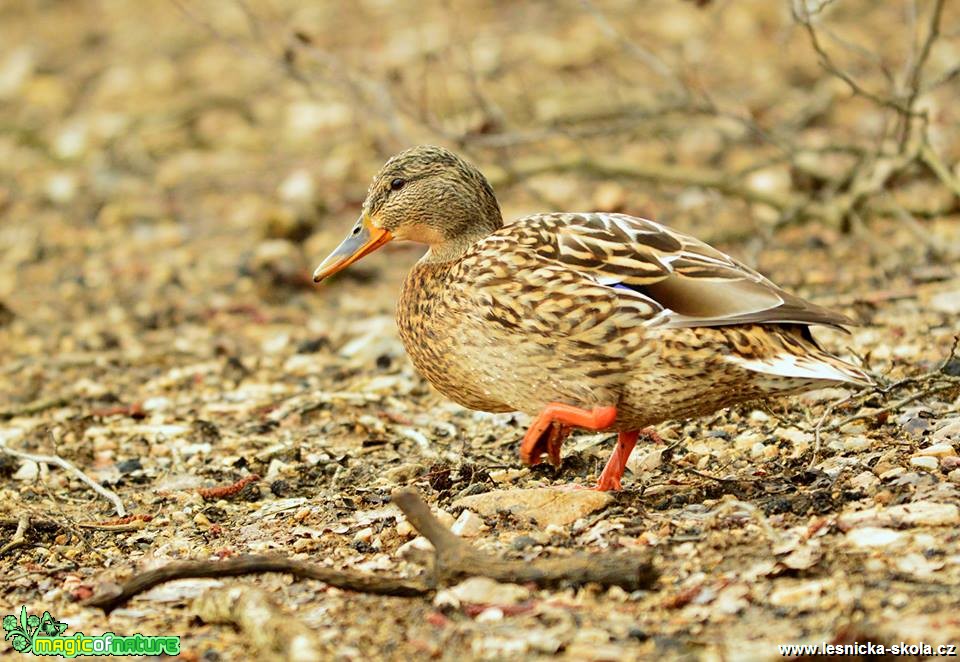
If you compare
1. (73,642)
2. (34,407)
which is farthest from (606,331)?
(34,407)

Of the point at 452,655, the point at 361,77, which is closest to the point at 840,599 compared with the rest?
the point at 452,655

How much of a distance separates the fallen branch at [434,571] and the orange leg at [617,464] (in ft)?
3.16

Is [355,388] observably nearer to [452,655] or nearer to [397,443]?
[397,443]

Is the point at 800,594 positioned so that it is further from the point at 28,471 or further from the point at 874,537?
the point at 28,471

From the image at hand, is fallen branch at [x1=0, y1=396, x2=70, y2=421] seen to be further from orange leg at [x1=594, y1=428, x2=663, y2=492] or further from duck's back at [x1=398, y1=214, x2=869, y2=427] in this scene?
orange leg at [x1=594, y1=428, x2=663, y2=492]

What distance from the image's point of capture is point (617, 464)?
16.4 ft

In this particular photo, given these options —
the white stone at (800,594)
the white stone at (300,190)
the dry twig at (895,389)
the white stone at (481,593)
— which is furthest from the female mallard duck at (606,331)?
the white stone at (300,190)

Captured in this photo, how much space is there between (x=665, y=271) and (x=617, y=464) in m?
0.76

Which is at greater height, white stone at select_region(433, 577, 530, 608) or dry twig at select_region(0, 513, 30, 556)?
white stone at select_region(433, 577, 530, 608)

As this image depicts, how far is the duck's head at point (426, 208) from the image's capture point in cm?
551

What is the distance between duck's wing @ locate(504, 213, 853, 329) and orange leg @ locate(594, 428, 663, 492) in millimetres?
657

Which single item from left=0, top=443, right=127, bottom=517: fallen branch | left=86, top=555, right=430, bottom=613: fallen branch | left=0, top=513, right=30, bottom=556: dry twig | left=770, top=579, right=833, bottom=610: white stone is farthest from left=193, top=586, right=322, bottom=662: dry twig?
left=0, top=443, right=127, bottom=517: fallen branch

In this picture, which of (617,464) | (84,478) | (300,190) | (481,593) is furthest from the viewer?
(300,190)

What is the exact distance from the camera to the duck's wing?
4.45 metres
